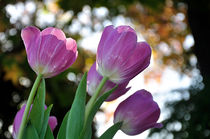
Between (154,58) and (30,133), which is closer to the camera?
(30,133)

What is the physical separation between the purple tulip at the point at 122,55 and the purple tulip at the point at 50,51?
0.03m

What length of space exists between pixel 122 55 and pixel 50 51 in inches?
3.0

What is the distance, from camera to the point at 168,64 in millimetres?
3453

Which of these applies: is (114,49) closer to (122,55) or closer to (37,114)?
A: (122,55)

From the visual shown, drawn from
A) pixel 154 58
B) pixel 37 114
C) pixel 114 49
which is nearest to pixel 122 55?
pixel 114 49

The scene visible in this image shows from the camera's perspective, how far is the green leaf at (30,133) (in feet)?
1.37

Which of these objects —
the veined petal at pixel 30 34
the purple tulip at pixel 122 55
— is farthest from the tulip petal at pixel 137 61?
the veined petal at pixel 30 34

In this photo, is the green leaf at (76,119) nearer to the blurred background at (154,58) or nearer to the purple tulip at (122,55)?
the purple tulip at (122,55)

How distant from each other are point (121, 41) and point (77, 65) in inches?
65.1

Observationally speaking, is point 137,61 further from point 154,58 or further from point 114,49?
point 154,58

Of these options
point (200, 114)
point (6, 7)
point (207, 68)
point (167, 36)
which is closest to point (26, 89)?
point (6, 7)

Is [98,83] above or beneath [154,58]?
above

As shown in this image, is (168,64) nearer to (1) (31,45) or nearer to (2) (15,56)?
(2) (15,56)

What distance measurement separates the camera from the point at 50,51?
42 cm
